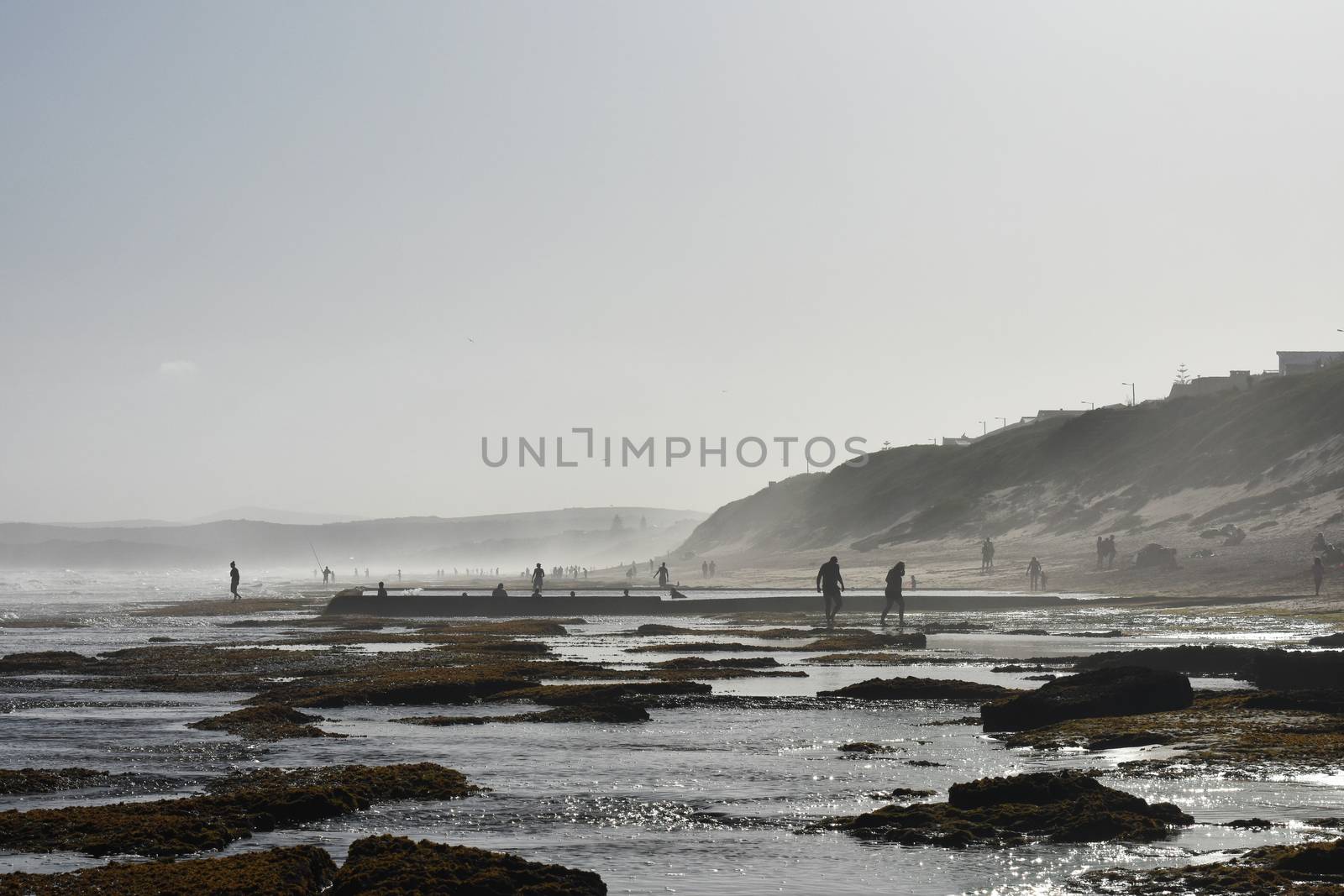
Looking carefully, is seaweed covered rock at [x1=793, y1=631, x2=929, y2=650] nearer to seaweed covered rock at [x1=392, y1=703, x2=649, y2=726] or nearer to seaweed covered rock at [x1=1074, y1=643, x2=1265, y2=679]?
seaweed covered rock at [x1=1074, y1=643, x2=1265, y2=679]

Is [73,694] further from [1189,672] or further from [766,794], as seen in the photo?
[1189,672]

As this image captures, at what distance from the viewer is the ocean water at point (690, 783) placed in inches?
376

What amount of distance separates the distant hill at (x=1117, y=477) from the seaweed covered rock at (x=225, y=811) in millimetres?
66004

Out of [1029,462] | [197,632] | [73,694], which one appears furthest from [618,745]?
[1029,462]

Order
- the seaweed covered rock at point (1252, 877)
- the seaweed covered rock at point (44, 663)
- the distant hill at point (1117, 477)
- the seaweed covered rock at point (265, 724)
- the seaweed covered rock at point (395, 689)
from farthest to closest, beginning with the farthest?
the distant hill at point (1117, 477)
the seaweed covered rock at point (44, 663)
the seaweed covered rock at point (395, 689)
the seaweed covered rock at point (265, 724)
the seaweed covered rock at point (1252, 877)

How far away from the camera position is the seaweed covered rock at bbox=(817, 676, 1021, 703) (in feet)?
67.6

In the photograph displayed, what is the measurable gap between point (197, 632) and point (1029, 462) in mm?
93409

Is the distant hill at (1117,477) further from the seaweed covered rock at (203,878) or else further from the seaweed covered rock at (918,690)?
the seaweed covered rock at (203,878)

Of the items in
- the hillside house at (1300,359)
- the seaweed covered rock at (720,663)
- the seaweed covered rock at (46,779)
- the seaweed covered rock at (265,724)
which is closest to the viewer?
the seaweed covered rock at (46,779)

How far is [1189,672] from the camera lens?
23141 millimetres

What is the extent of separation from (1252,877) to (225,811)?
7.87m

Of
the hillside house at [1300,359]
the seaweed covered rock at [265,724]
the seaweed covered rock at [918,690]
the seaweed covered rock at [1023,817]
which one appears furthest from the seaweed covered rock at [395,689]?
the hillside house at [1300,359]

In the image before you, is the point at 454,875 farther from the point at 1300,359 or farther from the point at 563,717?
the point at 1300,359

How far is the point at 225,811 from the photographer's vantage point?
448 inches
